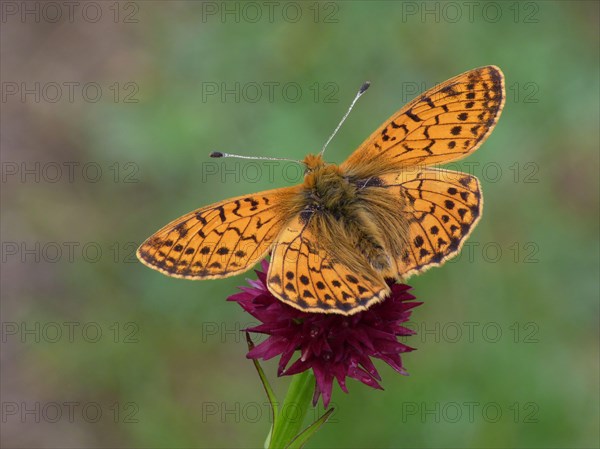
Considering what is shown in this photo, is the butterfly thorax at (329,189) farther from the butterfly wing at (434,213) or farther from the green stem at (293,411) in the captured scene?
the green stem at (293,411)

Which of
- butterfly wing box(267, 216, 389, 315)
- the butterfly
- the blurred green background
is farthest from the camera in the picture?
the blurred green background

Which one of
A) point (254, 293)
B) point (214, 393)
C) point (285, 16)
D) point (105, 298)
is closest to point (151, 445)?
point (214, 393)

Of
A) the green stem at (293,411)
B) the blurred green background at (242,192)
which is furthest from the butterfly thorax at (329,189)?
the blurred green background at (242,192)

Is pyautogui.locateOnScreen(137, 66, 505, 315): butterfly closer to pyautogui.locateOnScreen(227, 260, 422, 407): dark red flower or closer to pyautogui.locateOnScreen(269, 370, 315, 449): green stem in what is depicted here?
pyautogui.locateOnScreen(227, 260, 422, 407): dark red flower

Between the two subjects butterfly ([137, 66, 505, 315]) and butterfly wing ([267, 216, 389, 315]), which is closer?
butterfly wing ([267, 216, 389, 315])

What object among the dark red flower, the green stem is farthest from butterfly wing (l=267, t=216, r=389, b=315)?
the green stem

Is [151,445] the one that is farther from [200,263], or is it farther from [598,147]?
[598,147]

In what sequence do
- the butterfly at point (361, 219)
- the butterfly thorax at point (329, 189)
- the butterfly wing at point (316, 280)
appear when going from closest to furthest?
the butterfly wing at point (316, 280), the butterfly at point (361, 219), the butterfly thorax at point (329, 189)
